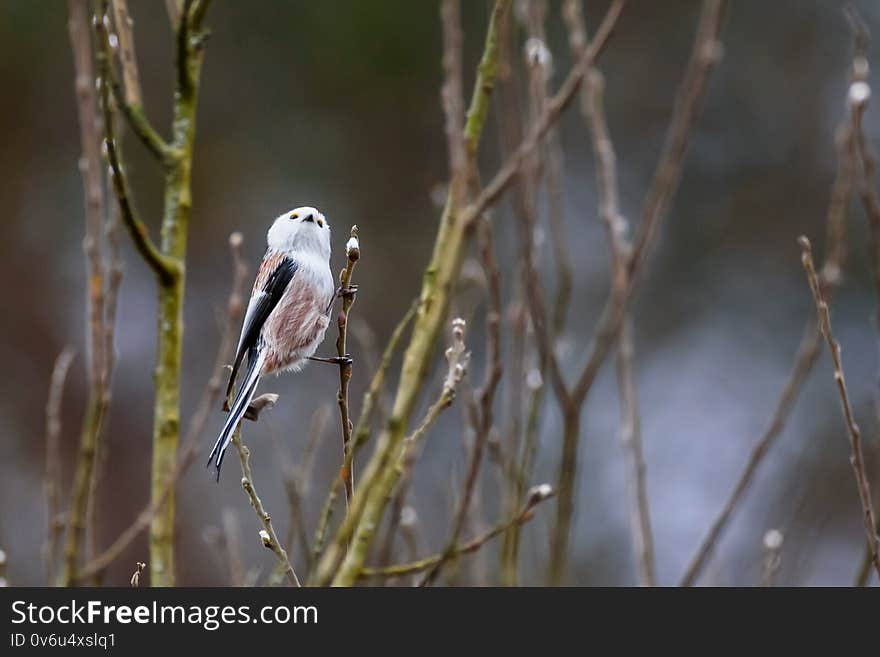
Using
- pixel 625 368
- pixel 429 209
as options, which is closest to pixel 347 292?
pixel 625 368

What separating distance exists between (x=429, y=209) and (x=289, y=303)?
189 inches

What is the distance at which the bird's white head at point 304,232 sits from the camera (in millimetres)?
1521

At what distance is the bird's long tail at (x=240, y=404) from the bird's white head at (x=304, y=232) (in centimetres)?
16

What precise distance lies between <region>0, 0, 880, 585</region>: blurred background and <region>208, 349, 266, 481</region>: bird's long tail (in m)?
3.63

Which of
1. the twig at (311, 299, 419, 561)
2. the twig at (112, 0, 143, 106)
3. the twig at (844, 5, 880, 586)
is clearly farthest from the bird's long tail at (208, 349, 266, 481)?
the twig at (844, 5, 880, 586)

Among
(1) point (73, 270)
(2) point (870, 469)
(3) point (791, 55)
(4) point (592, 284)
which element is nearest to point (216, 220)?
(1) point (73, 270)

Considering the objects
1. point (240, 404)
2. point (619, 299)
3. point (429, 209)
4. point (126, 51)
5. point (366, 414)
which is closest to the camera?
point (240, 404)

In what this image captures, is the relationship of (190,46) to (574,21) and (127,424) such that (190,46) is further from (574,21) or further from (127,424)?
(127,424)

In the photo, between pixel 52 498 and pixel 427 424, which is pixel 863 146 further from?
pixel 52 498

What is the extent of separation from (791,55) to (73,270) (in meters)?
4.95

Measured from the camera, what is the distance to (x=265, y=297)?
1550 mm

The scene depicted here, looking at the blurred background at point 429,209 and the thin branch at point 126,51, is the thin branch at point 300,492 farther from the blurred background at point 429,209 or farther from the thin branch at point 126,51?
the blurred background at point 429,209
